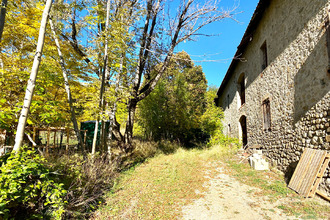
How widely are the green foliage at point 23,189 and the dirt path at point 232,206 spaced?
92.2 inches

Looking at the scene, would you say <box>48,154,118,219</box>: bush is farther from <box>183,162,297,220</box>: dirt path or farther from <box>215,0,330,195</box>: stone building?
<box>215,0,330,195</box>: stone building

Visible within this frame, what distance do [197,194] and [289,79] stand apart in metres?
4.30

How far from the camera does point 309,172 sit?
3.80 meters

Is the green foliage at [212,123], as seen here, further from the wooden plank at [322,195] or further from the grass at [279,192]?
the wooden plank at [322,195]

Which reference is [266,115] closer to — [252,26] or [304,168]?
[304,168]

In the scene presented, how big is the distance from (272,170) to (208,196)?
3037mm

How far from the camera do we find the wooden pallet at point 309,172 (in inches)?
141

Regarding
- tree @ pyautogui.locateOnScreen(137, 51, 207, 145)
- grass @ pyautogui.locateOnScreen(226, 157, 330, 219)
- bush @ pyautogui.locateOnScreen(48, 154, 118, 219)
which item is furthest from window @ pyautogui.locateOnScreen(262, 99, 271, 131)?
bush @ pyautogui.locateOnScreen(48, 154, 118, 219)

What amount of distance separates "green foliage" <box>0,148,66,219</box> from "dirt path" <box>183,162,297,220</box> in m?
2.34

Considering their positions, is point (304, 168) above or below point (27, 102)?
below

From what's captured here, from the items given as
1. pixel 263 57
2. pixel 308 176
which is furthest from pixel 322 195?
pixel 263 57

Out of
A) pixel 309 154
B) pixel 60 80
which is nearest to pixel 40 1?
pixel 60 80

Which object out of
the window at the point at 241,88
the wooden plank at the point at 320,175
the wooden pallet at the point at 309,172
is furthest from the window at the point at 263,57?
the wooden plank at the point at 320,175

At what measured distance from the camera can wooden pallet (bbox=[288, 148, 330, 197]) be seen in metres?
3.59
